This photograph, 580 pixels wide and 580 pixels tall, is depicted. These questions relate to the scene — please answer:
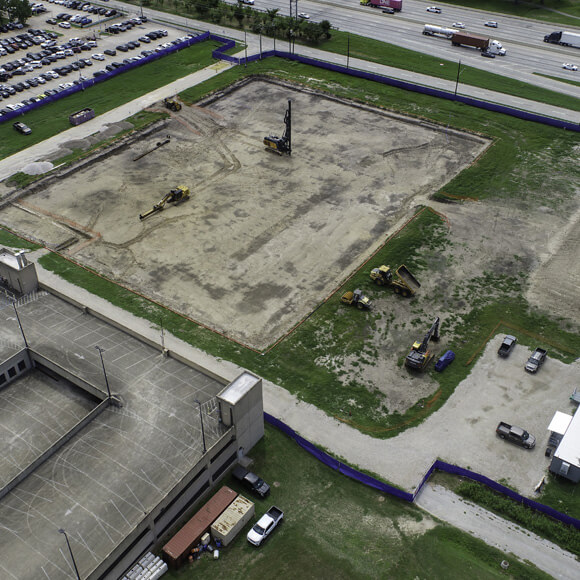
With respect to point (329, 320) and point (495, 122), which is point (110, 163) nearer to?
point (329, 320)

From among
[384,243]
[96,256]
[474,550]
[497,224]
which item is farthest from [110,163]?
[474,550]

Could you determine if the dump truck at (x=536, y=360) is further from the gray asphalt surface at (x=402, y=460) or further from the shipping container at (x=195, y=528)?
the shipping container at (x=195, y=528)

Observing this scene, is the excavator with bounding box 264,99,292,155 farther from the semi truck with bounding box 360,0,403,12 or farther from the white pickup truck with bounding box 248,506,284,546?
the semi truck with bounding box 360,0,403,12

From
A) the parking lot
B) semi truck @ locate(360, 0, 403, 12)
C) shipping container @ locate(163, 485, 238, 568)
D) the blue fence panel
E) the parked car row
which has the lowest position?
the blue fence panel

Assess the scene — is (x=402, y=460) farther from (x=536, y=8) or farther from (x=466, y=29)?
(x=536, y=8)

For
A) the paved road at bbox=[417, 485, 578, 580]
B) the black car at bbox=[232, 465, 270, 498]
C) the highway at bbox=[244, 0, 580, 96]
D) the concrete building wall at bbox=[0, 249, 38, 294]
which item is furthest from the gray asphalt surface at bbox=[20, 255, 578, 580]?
the highway at bbox=[244, 0, 580, 96]

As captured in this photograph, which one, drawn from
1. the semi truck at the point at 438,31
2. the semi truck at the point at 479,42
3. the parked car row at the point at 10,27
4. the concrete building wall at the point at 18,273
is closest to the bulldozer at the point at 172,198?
the concrete building wall at the point at 18,273

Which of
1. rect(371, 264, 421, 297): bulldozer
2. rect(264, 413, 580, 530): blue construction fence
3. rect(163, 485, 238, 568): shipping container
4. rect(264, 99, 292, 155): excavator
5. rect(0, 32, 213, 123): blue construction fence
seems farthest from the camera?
rect(0, 32, 213, 123): blue construction fence

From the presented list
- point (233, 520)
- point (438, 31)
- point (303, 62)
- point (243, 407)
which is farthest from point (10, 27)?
point (233, 520)
